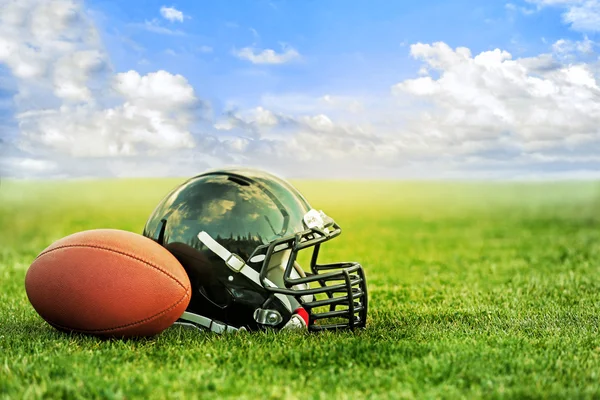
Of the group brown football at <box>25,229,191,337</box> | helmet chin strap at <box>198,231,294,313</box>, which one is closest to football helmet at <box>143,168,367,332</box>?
helmet chin strap at <box>198,231,294,313</box>

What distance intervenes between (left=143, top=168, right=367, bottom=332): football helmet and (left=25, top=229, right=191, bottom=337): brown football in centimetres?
23

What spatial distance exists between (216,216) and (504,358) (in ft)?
6.92

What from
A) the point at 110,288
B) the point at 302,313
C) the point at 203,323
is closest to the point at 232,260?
the point at 203,323

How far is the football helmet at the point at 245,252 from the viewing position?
4570 mm

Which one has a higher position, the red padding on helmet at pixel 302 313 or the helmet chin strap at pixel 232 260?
the helmet chin strap at pixel 232 260

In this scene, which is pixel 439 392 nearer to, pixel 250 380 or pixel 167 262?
pixel 250 380

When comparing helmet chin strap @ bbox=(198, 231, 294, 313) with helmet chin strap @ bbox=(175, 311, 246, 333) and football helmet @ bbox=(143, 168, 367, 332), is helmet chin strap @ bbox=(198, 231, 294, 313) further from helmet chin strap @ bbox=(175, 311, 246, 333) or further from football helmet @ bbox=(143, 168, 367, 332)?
helmet chin strap @ bbox=(175, 311, 246, 333)

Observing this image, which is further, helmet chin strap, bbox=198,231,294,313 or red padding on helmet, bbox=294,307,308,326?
red padding on helmet, bbox=294,307,308,326

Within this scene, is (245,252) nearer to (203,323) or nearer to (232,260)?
(232,260)

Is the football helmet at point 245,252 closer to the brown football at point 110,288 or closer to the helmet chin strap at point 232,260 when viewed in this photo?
the helmet chin strap at point 232,260

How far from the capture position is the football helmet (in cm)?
457

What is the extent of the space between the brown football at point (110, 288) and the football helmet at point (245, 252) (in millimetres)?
225

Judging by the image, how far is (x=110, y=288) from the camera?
4.34 m

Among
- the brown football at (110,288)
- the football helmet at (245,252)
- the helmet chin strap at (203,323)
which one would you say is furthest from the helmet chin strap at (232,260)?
the helmet chin strap at (203,323)
